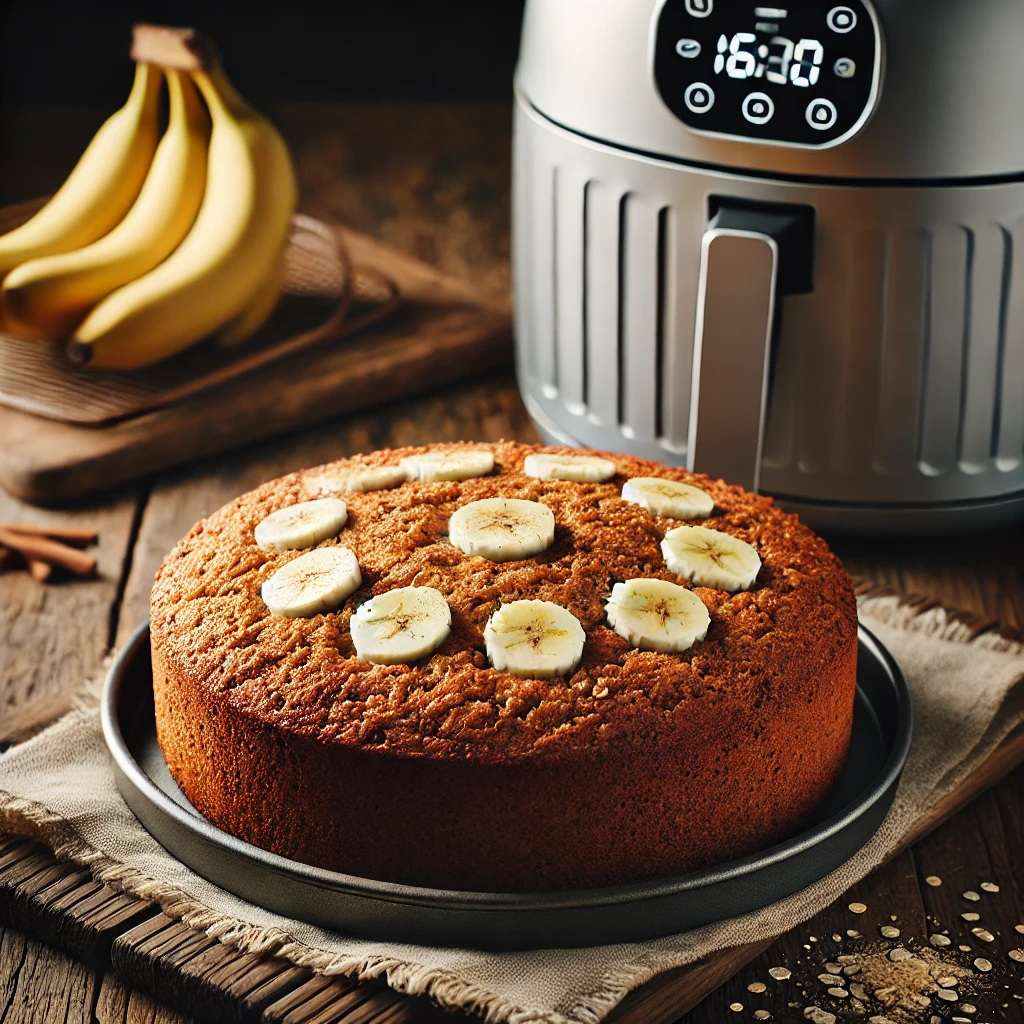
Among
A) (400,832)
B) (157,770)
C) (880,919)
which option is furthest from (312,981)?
(880,919)

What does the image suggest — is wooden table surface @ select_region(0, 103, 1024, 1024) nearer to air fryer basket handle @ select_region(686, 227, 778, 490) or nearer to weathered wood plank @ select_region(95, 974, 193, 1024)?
weathered wood plank @ select_region(95, 974, 193, 1024)

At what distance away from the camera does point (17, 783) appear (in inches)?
38.8

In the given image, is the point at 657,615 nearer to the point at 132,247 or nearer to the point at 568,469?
the point at 568,469

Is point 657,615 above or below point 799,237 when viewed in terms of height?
below

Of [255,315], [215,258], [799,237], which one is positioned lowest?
[255,315]

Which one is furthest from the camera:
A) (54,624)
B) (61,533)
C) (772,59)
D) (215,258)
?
(215,258)

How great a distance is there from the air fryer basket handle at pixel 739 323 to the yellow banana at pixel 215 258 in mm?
651

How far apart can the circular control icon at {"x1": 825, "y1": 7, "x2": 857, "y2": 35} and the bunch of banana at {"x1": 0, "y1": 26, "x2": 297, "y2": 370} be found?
803 millimetres

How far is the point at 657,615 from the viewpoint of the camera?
Result: 2.89 ft

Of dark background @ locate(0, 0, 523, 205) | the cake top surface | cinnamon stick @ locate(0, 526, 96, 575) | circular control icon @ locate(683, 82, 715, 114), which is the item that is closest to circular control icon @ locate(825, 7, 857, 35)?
circular control icon @ locate(683, 82, 715, 114)

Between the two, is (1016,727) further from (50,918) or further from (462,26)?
(462,26)

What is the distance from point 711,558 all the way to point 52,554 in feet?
2.39

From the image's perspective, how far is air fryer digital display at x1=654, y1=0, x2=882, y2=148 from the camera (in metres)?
1.10

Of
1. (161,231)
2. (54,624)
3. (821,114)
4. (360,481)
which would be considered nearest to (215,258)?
(161,231)
